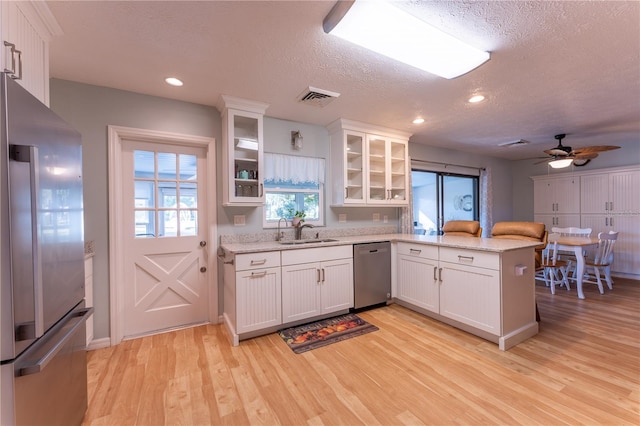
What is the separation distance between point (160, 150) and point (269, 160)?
1154 mm

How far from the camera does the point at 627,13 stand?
60.7 inches

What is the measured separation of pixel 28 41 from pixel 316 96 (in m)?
1.96

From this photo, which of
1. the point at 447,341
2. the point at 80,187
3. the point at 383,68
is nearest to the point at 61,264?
the point at 80,187

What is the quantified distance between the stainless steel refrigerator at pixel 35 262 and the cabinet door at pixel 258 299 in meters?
1.21

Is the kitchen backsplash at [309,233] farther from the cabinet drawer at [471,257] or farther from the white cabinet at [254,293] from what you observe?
the cabinet drawer at [471,257]

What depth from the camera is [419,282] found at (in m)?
3.05

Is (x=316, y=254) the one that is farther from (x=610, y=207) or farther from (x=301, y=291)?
(x=610, y=207)

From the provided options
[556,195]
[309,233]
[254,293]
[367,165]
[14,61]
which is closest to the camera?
[14,61]

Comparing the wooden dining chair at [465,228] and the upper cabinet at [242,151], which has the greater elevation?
the upper cabinet at [242,151]

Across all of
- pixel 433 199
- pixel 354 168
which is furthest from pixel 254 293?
pixel 433 199

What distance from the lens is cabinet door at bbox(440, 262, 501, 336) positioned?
2322 mm

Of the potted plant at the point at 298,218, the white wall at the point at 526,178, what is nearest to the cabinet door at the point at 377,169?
the potted plant at the point at 298,218

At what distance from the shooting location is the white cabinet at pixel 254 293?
2.44 meters

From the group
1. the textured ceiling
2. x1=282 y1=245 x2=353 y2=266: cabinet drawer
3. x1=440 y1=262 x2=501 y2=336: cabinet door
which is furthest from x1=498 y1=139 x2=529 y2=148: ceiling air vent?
x1=282 y1=245 x2=353 y2=266: cabinet drawer
